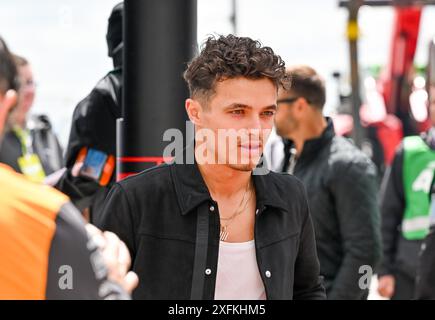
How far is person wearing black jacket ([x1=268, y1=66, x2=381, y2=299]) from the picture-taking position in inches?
186

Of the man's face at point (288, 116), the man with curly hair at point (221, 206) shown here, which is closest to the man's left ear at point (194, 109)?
the man with curly hair at point (221, 206)

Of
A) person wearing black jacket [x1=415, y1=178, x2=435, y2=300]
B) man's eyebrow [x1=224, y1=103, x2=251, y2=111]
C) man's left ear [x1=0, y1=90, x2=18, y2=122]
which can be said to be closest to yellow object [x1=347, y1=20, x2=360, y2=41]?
person wearing black jacket [x1=415, y1=178, x2=435, y2=300]

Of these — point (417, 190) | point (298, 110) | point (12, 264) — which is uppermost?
point (298, 110)

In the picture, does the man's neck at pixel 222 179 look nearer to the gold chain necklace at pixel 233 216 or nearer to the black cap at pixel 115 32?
the gold chain necklace at pixel 233 216

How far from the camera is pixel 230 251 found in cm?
307

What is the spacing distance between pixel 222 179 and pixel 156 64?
642mm

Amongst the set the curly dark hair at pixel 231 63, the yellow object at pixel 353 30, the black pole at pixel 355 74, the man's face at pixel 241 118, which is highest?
the yellow object at pixel 353 30

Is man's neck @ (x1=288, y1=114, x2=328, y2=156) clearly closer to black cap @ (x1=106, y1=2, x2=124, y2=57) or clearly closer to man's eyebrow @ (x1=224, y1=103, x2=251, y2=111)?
black cap @ (x1=106, y1=2, x2=124, y2=57)

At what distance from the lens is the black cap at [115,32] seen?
192 inches

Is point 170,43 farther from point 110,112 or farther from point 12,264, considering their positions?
point 12,264

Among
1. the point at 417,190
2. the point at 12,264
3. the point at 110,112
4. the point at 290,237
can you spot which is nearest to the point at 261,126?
the point at 290,237

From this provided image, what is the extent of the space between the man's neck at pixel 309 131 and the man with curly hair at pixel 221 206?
185 centimetres

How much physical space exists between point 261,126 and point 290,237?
0.42 m

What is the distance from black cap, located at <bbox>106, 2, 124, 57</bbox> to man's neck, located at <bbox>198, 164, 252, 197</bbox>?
1843mm
